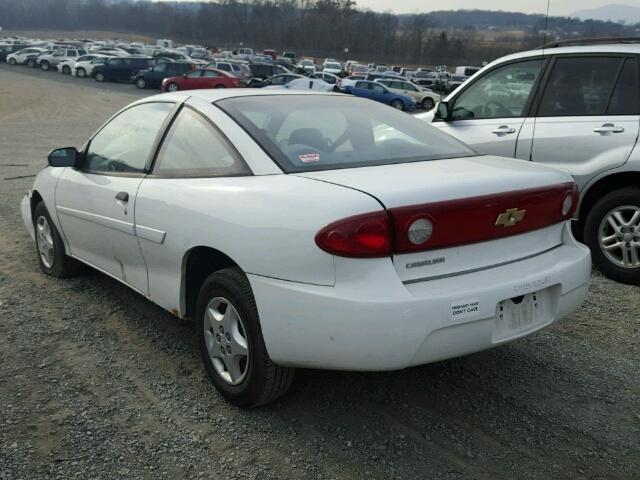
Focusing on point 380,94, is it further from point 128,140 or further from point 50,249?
point 128,140

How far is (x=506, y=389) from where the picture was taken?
11.1ft

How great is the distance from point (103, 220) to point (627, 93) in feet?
13.6

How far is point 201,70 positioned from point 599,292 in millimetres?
30013

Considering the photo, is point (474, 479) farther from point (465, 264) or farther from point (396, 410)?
point (465, 264)

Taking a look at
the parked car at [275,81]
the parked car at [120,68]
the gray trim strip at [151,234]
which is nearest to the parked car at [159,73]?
the parked car at [120,68]

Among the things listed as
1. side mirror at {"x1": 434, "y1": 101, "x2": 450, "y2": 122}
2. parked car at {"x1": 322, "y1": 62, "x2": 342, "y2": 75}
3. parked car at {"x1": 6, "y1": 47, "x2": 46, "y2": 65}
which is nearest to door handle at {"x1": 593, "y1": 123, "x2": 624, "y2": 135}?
side mirror at {"x1": 434, "y1": 101, "x2": 450, "y2": 122}

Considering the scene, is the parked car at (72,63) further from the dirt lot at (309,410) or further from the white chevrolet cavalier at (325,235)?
the white chevrolet cavalier at (325,235)

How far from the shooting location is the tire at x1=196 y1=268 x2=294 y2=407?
9.57ft

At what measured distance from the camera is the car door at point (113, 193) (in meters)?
3.77

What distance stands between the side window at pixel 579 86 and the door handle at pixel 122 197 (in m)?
3.67

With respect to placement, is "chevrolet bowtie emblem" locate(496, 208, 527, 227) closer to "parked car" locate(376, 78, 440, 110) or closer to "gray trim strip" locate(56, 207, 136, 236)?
"gray trim strip" locate(56, 207, 136, 236)

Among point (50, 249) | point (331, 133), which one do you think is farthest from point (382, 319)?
point (50, 249)

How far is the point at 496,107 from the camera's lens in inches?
234

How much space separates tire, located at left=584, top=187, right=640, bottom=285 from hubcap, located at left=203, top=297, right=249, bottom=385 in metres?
3.31
